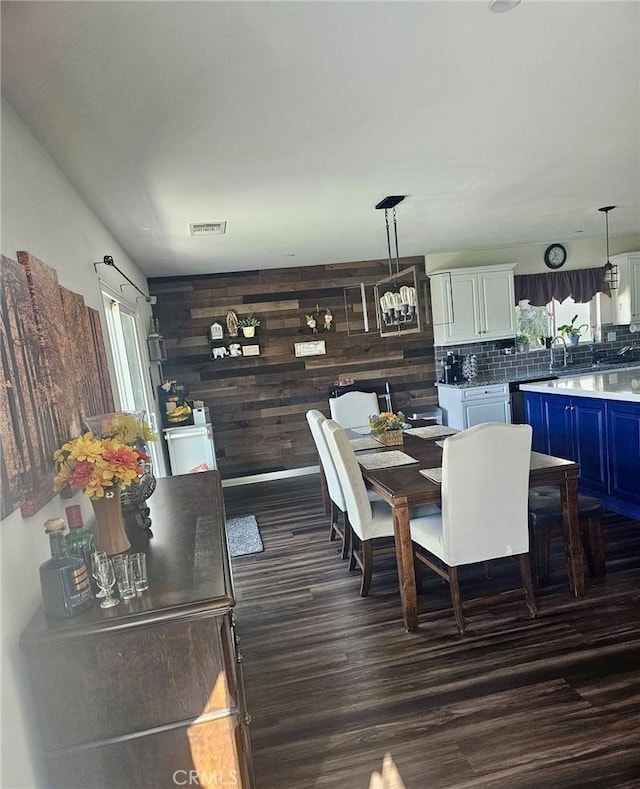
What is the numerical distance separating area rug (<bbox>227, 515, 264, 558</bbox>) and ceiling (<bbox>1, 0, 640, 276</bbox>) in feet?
8.39

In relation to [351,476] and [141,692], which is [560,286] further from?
[141,692]

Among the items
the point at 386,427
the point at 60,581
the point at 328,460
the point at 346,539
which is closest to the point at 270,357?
the point at 386,427

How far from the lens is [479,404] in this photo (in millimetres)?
5863

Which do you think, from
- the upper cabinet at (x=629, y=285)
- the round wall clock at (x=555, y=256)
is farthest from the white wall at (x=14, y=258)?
the upper cabinet at (x=629, y=285)

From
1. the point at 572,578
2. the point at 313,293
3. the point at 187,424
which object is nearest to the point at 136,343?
the point at 187,424

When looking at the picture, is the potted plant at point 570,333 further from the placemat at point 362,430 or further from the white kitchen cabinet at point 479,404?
the placemat at point 362,430

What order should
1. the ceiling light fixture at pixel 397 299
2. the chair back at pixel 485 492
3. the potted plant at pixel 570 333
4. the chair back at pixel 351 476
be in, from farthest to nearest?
the potted plant at pixel 570 333
the ceiling light fixture at pixel 397 299
the chair back at pixel 351 476
the chair back at pixel 485 492

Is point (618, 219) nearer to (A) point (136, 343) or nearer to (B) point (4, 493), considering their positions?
(A) point (136, 343)

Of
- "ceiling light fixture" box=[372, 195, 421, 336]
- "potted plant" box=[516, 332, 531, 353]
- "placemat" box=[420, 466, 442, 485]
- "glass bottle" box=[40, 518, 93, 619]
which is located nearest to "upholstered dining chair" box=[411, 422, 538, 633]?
"placemat" box=[420, 466, 442, 485]

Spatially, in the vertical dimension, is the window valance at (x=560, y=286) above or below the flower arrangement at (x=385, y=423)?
above

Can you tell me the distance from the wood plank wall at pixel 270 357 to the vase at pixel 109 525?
4.50 meters

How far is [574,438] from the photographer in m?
4.19

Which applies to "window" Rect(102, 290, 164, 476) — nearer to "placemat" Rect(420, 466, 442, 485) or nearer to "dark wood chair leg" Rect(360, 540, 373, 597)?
"dark wood chair leg" Rect(360, 540, 373, 597)

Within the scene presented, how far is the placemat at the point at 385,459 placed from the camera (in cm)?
308
